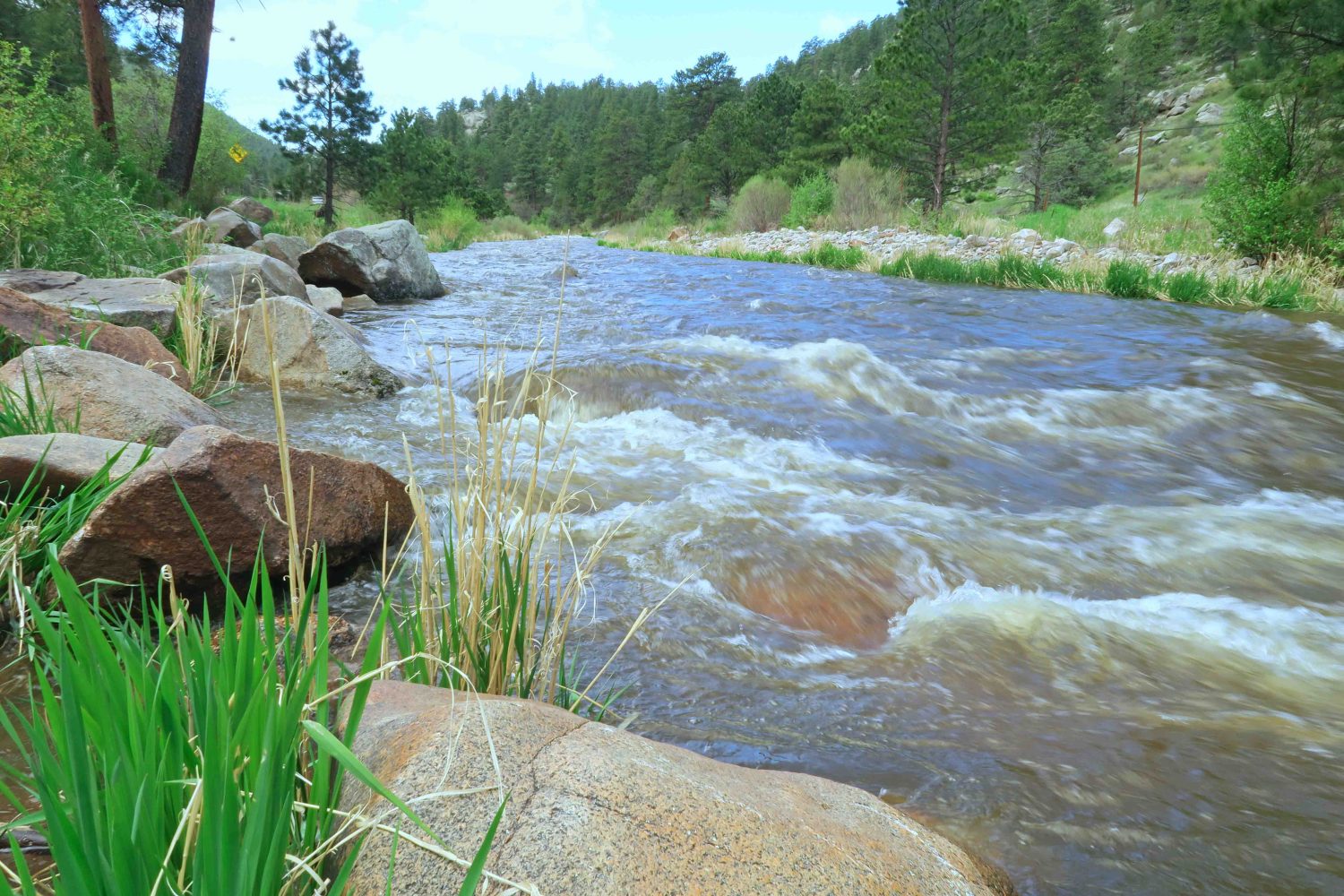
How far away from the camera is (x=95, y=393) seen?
2996mm

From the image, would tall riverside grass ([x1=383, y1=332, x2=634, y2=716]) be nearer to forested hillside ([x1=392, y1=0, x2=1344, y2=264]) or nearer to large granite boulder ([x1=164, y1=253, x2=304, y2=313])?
large granite boulder ([x1=164, y1=253, x2=304, y2=313])

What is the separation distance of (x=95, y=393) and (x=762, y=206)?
96.8 ft

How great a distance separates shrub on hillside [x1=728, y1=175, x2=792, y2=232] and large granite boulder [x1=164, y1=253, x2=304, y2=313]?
79.9 feet

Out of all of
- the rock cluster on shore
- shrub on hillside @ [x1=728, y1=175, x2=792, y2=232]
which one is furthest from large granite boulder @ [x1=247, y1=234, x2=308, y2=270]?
shrub on hillside @ [x1=728, y1=175, x2=792, y2=232]

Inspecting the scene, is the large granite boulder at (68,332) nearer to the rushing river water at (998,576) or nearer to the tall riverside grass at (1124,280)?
the rushing river water at (998,576)

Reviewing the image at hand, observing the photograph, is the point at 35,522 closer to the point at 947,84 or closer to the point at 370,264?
the point at 370,264

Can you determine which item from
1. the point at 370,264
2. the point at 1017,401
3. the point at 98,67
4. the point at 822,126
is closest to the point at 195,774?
the point at 1017,401

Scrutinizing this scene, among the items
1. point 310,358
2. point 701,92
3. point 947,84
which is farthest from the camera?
point 701,92

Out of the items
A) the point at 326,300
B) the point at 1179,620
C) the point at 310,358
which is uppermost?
the point at 326,300

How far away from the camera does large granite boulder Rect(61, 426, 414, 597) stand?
2121mm

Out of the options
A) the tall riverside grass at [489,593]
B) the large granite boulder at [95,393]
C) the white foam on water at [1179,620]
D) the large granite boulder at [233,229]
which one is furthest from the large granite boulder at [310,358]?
the large granite boulder at [233,229]

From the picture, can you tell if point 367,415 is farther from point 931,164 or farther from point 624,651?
point 931,164

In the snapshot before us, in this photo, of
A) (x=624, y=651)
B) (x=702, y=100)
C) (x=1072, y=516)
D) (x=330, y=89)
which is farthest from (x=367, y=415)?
(x=702, y=100)

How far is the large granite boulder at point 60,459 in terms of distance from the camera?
7.29ft
